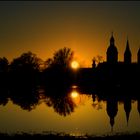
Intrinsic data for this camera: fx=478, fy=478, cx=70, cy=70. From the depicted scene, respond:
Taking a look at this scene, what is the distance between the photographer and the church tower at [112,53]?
169m

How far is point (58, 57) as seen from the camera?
5856 inches

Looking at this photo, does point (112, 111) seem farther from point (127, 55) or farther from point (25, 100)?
point (127, 55)

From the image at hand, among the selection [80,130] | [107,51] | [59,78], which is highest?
[107,51]

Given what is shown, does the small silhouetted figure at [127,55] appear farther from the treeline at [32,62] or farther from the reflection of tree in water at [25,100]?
the reflection of tree in water at [25,100]

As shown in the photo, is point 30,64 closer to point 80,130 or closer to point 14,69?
point 14,69

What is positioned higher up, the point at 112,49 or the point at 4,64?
the point at 112,49

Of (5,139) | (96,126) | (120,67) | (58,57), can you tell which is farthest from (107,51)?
(5,139)

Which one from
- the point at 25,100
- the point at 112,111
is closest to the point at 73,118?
the point at 112,111

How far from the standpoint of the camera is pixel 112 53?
555 feet

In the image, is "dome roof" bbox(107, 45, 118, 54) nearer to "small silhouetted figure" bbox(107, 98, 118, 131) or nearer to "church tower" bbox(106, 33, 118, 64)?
"church tower" bbox(106, 33, 118, 64)

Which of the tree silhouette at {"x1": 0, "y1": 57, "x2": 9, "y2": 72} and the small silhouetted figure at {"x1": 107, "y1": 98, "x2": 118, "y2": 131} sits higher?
the tree silhouette at {"x1": 0, "y1": 57, "x2": 9, "y2": 72}

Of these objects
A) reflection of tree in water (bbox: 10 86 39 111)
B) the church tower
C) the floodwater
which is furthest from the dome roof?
the floodwater

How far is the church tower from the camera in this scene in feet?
554

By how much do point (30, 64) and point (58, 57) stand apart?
38.5ft
